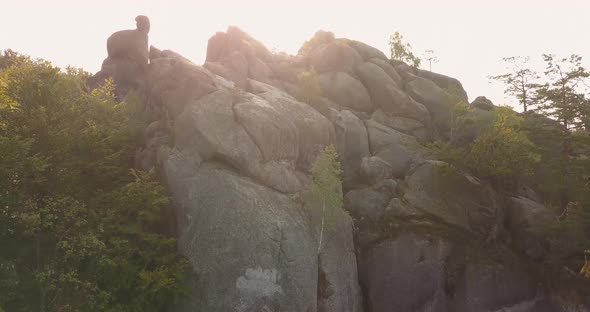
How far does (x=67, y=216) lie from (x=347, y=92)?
32.2 meters

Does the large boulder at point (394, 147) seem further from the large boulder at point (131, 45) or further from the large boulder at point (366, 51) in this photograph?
the large boulder at point (131, 45)

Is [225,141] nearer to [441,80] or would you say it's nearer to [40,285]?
[40,285]

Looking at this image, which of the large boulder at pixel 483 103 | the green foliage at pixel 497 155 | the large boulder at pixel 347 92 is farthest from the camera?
the large boulder at pixel 483 103

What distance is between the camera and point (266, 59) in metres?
48.9

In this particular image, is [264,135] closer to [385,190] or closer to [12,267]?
[385,190]

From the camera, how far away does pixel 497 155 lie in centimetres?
3281

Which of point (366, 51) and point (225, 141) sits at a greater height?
point (366, 51)

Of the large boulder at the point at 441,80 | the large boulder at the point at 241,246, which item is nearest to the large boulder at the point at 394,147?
the large boulder at the point at 241,246

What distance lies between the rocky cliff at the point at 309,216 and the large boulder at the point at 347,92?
5.27m

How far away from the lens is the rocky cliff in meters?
25.6

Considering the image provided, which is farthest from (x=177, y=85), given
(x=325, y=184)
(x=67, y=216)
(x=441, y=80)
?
(x=441, y=80)

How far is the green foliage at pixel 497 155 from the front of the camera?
32.7 m

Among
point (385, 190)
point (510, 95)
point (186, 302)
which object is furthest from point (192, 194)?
point (510, 95)

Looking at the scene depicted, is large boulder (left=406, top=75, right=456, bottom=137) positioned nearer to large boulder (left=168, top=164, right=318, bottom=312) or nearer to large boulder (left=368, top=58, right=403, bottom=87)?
large boulder (left=368, top=58, right=403, bottom=87)
